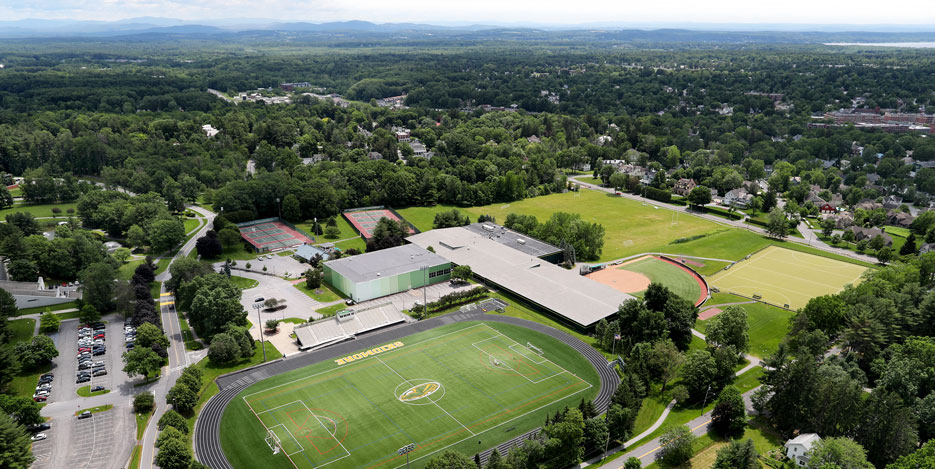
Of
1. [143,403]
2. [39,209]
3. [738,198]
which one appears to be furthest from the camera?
[738,198]

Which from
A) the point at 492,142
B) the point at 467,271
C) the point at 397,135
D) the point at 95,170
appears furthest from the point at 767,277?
the point at 95,170

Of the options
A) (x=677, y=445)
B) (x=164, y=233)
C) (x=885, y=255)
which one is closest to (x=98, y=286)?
(x=164, y=233)

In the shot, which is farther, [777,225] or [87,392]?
[777,225]

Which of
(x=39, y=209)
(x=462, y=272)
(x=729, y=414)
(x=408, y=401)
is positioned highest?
(x=462, y=272)

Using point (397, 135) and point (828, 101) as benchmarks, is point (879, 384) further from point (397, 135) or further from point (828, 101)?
point (828, 101)

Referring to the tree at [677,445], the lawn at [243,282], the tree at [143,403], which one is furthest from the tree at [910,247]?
the tree at [143,403]

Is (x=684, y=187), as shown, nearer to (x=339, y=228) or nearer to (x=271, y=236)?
(x=339, y=228)
